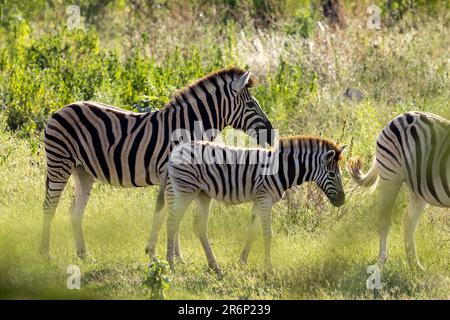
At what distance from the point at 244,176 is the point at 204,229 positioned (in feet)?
2.19

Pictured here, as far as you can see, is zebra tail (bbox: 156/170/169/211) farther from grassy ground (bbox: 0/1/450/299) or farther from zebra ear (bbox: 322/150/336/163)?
zebra ear (bbox: 322/150/336/163)

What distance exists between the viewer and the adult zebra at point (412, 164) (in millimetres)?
10086

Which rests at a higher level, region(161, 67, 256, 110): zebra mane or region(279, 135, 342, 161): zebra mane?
region(161, 67, 256, 110): zebra mane

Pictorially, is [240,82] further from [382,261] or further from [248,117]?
[382,261]

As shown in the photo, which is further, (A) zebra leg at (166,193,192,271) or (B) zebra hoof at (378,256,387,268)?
(B) zebra hoof at (378,256,387,268)

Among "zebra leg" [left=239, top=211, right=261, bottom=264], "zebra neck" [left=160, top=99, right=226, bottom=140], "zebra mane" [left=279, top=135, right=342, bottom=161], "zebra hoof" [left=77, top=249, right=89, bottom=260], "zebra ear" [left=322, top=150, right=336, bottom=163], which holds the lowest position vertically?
"zebra hoof" [left=77, top=249, right=89, bottom=260]

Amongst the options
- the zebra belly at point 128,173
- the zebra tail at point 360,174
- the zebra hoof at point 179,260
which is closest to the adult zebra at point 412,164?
the zebra tail at point 360,174

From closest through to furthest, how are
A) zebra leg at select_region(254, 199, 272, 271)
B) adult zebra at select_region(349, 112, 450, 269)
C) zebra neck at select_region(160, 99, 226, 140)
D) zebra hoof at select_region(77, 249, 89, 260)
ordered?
zebra leg at select_region(254, 199, 272, 271), adult zebra at select_region(349, 112, 450, 269), zebra hoof at select_region(77, 249, 89, 260), zebra neck at select_region(160, 99, 226, 140)

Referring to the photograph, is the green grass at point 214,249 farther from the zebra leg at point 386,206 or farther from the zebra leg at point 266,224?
the zebra leg at point 386,206

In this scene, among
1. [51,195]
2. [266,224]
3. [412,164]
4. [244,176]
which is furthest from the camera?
[51,195]

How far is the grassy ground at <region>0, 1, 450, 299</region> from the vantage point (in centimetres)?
962

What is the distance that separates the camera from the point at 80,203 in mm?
10805

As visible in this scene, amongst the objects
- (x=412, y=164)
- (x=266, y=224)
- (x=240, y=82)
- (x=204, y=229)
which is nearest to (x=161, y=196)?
(x=204, y=229)

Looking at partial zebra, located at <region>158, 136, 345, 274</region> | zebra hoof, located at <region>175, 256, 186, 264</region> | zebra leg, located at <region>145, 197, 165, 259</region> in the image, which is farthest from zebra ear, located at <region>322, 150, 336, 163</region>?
zebra hoof, located at <region>175, 256, 186, 264</region>
